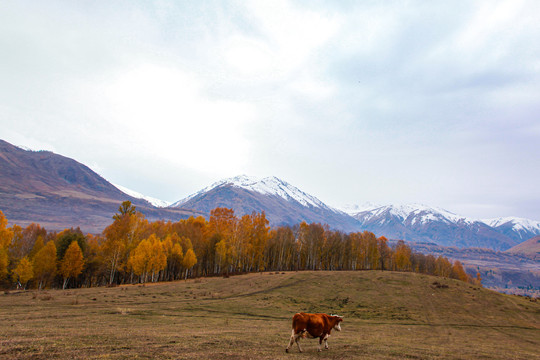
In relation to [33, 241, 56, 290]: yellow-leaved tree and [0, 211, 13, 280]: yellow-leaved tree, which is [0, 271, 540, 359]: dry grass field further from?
[0, 211, 13, 280]: yellow-leaved tree

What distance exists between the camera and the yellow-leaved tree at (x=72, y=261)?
70125 mm

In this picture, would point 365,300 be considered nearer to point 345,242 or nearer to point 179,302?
point 179,302

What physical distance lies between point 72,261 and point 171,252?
81.6 feet

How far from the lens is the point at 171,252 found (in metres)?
85.6

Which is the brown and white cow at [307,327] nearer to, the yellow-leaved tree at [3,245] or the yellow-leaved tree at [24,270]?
the yellow-leaved tree at [24,270]

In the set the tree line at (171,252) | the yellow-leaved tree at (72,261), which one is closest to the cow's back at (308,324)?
the tree line at (171,252)

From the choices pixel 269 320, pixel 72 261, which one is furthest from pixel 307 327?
pixel 72 261


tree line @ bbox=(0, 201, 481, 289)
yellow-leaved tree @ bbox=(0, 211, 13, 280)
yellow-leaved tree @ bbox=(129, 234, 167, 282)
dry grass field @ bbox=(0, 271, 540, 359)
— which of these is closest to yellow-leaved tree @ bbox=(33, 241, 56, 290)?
tree line @ bbox=(0, 201, 481, 289)

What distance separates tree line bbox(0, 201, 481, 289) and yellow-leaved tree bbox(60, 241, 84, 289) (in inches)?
8.2

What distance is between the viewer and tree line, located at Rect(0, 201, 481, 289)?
7144 cm

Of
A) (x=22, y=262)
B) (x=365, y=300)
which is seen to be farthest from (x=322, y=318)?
(x=22, y=262)

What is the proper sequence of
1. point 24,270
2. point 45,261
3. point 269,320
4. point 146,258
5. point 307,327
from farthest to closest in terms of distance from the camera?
1. point 146,258
2. point 45,261
3. point 24,270
4. point 269,320
5. point 307,327

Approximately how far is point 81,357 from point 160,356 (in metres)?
3.56

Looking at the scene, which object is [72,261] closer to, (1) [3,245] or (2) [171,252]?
(1) [3,245]
